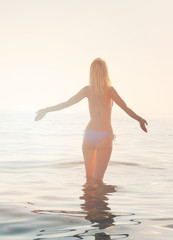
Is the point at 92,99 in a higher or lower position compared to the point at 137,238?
higher

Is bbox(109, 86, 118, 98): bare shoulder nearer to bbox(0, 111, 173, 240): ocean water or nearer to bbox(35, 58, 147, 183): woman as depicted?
bbox(35, 58, 147, 183): woman

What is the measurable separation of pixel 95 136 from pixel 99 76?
987 millimetres

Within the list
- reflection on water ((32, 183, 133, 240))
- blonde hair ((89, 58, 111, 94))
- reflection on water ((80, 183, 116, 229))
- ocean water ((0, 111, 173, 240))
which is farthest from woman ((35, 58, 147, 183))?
ocean water ((0, 111, 173, 240))

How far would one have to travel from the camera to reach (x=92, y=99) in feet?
25.3

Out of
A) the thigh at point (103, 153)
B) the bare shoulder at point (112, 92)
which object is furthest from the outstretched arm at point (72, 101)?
the thigh at point (103, 153)

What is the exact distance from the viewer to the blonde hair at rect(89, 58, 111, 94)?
7.42m

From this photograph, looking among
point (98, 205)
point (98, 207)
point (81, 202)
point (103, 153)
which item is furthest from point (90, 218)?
point (103, 153)

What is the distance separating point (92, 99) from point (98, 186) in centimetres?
161

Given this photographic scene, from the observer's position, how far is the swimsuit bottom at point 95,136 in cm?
767

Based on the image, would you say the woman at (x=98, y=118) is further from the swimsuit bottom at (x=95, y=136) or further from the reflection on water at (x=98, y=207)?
the reflection on water at (x=98, y=207)

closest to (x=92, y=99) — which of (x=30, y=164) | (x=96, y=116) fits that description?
(x=96, y=116)

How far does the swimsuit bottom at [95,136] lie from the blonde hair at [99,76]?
66 cm

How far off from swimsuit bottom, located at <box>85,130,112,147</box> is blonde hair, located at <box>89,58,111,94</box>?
0.66 m

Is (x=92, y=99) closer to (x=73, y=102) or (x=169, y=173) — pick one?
(x=73, y=102)
